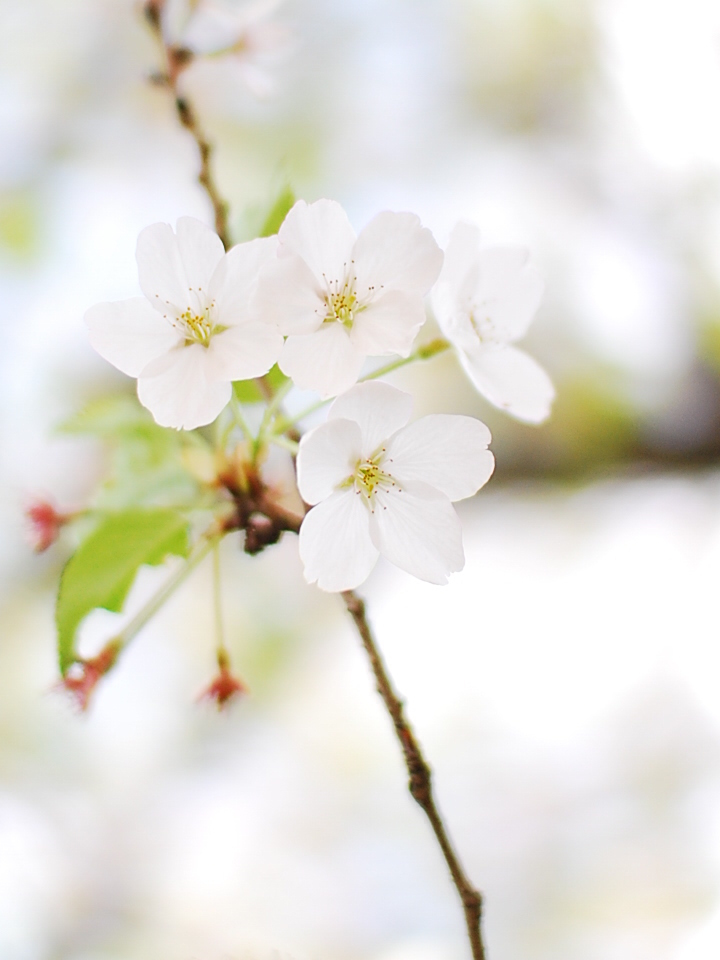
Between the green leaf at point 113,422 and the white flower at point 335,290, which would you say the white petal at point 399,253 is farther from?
the green leaf at point 113,422

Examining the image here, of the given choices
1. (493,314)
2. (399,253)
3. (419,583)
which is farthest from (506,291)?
(419,583)

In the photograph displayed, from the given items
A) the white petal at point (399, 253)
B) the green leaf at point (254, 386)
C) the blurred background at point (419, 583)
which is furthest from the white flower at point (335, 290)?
the blurred background at point (419, 583)

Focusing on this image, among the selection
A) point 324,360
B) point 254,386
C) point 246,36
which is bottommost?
point 324,360

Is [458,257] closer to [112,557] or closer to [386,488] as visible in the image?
[386,488]

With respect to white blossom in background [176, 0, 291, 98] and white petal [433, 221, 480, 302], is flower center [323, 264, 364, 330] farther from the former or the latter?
white blossom in background [176, 0, 291, 98]

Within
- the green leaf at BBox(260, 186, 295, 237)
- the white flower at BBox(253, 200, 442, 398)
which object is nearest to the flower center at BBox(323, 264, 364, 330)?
the white flower at BBox(253, 200, 442, 398)

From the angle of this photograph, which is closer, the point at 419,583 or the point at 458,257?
the point at 458,257

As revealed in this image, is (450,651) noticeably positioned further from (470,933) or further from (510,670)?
(470,933)
